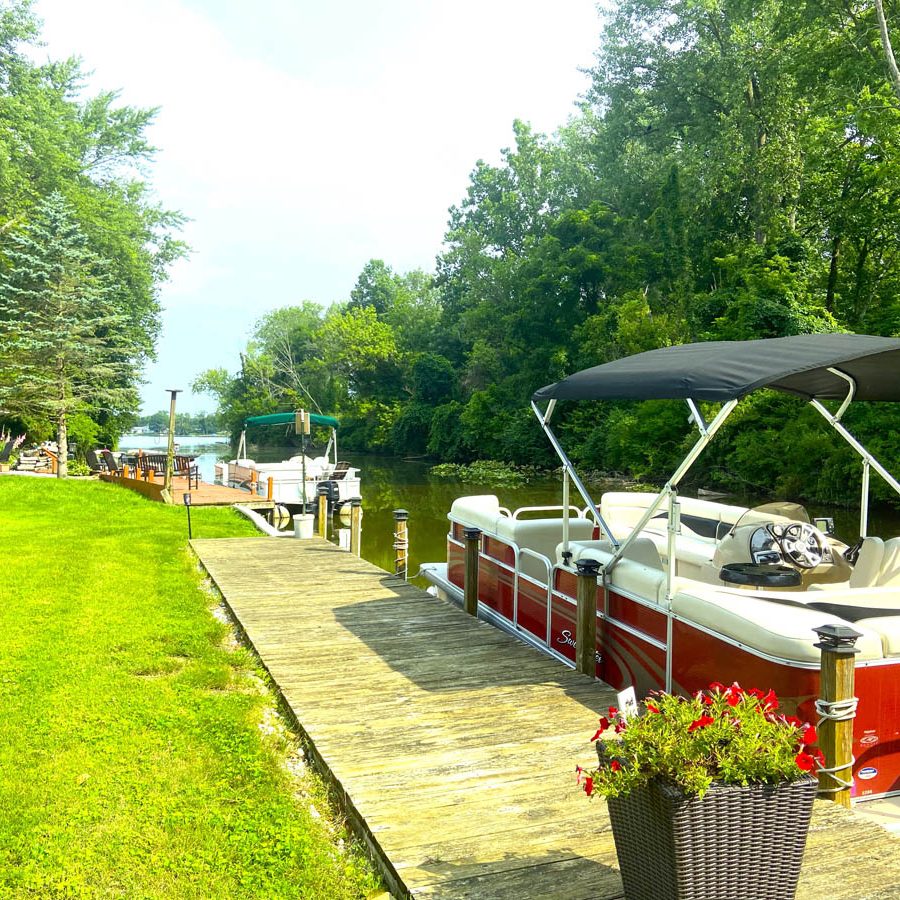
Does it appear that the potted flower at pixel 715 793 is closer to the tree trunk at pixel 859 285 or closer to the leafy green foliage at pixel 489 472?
the tree trunk at pixel 859 285

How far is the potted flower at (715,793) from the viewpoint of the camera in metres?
2.43

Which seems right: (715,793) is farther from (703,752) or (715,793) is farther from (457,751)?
(457,751)

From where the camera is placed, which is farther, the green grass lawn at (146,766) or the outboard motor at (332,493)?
→ the outboard motor at (332,493)

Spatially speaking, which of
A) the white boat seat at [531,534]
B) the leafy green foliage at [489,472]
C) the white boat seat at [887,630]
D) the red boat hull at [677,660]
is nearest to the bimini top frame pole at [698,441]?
the red boat hull at [677,660]

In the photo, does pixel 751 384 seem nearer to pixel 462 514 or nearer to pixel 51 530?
pixel 462 514

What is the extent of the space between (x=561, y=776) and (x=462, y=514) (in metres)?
4.68

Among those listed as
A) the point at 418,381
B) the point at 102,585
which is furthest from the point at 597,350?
the point at 102,585

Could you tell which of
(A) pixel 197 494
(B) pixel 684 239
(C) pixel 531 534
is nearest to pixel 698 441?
(C) pixel 531 534

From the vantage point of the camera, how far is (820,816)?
3.58m

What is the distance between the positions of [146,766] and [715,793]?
3.12m

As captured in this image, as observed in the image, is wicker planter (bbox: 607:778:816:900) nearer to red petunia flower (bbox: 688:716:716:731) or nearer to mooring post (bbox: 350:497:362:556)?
red petunia flower (bbox: 688:716:716:731)

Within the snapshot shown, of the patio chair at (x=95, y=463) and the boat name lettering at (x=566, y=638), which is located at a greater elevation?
the patio chair at (x=95, y=463)

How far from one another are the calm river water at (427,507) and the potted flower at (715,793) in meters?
12.9

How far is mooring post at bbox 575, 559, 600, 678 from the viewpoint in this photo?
18.6ft
